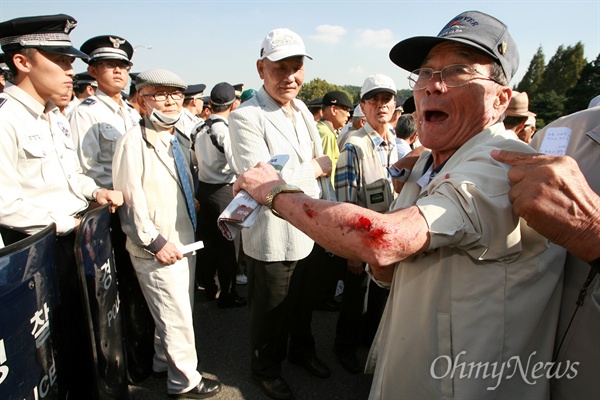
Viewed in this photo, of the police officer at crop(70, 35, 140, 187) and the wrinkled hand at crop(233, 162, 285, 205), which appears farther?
the police officer at crop(70, 35, 140, 187)

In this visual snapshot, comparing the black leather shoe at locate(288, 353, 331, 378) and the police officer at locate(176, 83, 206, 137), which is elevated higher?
the police officer at locate(176, 83, 206, 137)

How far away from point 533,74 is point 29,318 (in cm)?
4823

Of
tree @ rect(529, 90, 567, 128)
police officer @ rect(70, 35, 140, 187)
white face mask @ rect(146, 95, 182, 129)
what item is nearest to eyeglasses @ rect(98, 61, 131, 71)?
police officer @ rect(70, 35, 140, 187)

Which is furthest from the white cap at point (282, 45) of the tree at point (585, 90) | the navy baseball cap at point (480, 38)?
the tree at point (585, 90)

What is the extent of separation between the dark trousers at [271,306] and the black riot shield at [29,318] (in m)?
1.25

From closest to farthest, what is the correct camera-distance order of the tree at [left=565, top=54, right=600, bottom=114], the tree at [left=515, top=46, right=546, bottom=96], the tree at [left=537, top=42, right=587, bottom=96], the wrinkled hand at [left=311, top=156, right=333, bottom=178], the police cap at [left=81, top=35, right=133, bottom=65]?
the wrinkled hand at [left=311, top=156, right=333, bottom=178] → the police cap at [left=81, top=35, right=133, bottom=65] → the tree at [left=565, top=54, right=600, bottom=114] → the tree at [left=537, top=42, right=587, bottom=96] → the tree at [left=515, top=46, right=546, bottom=96]

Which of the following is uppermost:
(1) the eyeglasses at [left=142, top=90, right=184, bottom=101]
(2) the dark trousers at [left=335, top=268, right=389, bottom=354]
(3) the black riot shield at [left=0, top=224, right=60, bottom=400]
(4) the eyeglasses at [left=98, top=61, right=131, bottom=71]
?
(4) the eyeglasses at [left=98, top=61, right=131, bottom=71]

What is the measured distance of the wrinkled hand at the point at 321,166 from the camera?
8.53ft

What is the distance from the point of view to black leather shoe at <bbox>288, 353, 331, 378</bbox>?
3061mm

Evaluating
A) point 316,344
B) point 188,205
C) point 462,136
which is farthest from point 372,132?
point 316,344

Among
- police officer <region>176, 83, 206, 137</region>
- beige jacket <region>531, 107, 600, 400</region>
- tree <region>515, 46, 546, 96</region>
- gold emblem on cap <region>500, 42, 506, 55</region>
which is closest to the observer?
beige jacket <region>531, 107, 600, 400</region>

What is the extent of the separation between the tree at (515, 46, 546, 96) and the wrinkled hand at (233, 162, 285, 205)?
140 ft

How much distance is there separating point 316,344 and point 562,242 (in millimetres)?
2901

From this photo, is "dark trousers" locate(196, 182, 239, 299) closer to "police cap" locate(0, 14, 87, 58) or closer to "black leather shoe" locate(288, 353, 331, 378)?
"black leather shoe" locate(288, 353, 331, 378)
